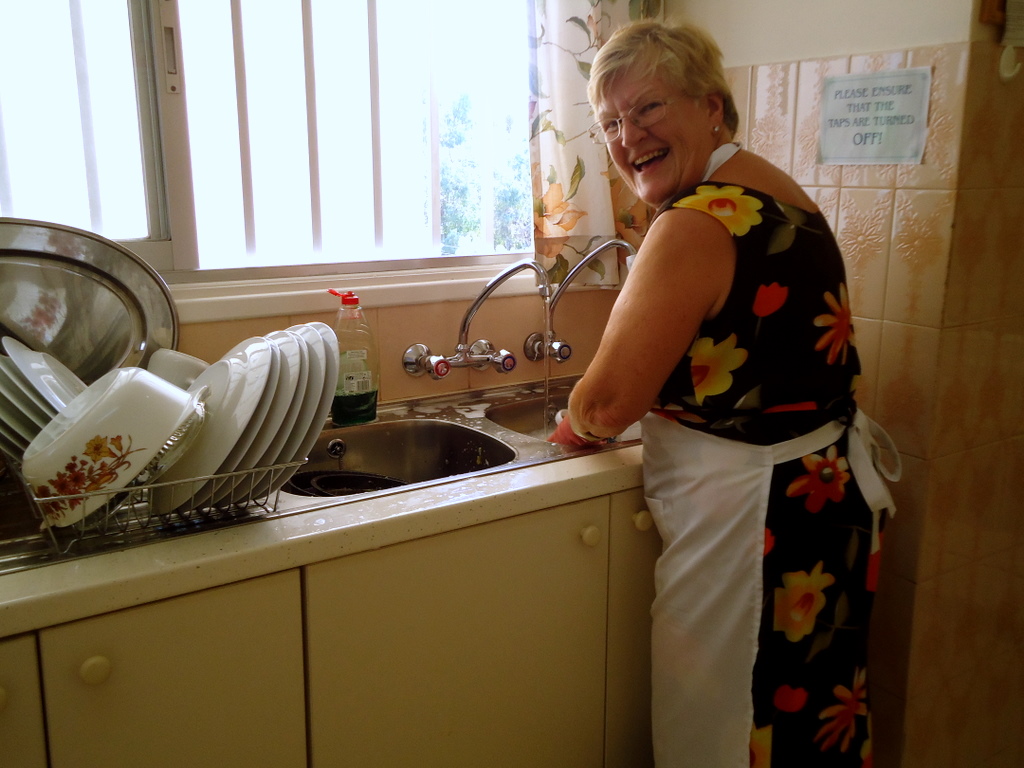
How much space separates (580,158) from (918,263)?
69cm

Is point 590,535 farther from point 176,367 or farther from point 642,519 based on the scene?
point 176,367

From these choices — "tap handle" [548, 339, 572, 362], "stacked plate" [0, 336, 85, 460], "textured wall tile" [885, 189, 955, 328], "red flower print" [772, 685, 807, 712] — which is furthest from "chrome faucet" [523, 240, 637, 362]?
"stacked plate" [0, 336, 85, 460]

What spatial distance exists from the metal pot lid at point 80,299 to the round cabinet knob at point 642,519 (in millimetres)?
764

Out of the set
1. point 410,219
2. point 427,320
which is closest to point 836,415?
point 427,320

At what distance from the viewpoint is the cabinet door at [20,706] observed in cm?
88

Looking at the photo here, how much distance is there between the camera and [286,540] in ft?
3.37

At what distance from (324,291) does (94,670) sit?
0.86 meters

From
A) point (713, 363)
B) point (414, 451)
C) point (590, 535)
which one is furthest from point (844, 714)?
point (414, 451)

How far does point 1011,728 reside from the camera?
1.79 m

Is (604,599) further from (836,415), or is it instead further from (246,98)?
(246,98)

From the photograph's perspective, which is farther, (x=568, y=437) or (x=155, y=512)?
(x=568, y=437)

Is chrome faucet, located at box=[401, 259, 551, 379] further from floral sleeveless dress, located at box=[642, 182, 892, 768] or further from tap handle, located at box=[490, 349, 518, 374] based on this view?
floral sleeveless dress, located at box=[642, 182, 892, 768]

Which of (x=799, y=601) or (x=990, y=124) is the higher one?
(x=990, y=124)

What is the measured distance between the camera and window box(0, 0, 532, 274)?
143 centimetres
